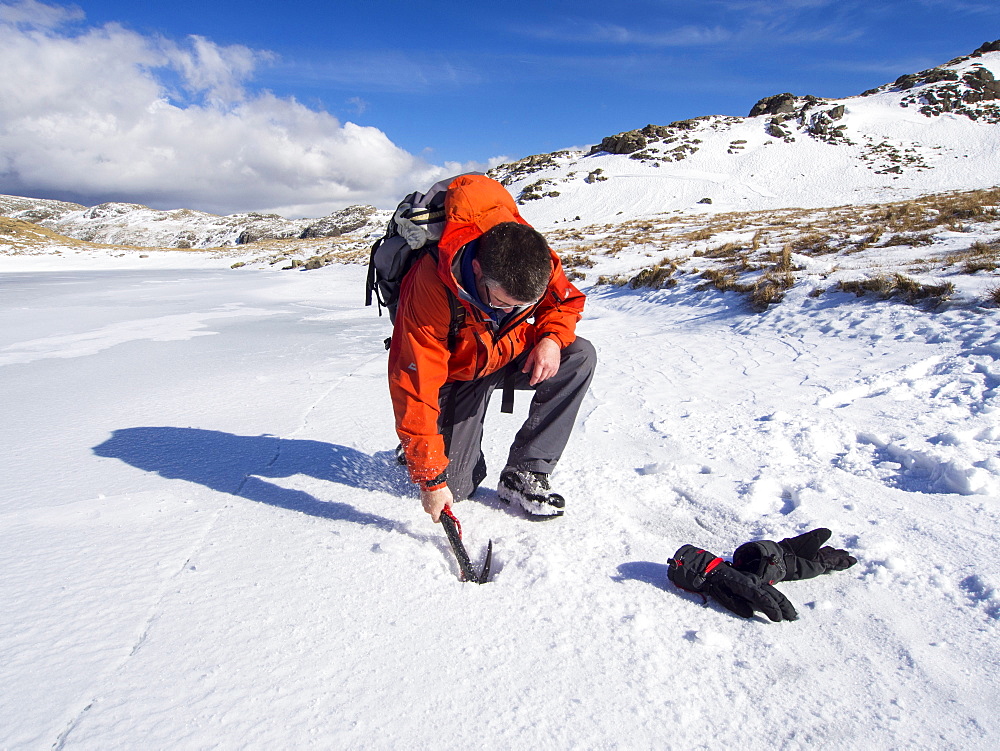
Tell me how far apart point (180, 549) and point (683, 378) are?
3.07 metres

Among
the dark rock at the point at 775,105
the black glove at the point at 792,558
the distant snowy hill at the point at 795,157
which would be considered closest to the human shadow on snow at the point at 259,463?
the black glove at the point at 792,558

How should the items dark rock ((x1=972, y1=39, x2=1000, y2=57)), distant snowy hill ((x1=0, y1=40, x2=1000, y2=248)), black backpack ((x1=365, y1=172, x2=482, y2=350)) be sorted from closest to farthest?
black backpack ((x1=365, y1=172, x2=482, y2=350)) < distant snowy hill ((x1=0, y1=40, x2=1000, y2=248)) < dark rock ((x1=972, y1=39, x2=1000, y2=57))

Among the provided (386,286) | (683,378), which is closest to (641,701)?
(386,286)

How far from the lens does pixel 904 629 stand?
1.40 m

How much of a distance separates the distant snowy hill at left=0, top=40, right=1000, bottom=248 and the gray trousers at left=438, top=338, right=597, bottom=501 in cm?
2758

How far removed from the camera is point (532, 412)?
2.19 m

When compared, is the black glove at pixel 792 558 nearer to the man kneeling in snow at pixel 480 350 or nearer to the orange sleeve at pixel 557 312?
the man kneeling in snow at pixel 480 350

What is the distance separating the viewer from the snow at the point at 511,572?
1.17m

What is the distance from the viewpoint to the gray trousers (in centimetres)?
213

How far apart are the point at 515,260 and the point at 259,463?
1648 millimetres

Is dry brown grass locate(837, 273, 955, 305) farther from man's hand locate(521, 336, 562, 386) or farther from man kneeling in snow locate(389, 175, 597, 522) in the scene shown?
man's hand locate(521, 336, 562, 386)

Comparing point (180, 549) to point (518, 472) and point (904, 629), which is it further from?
point (904, 629)

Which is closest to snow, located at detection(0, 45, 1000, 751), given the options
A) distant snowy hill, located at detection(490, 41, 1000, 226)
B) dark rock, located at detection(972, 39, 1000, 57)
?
distant snowy hill, located at detection(490, 41, 1000, 226)

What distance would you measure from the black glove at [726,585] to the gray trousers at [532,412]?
67 cm
